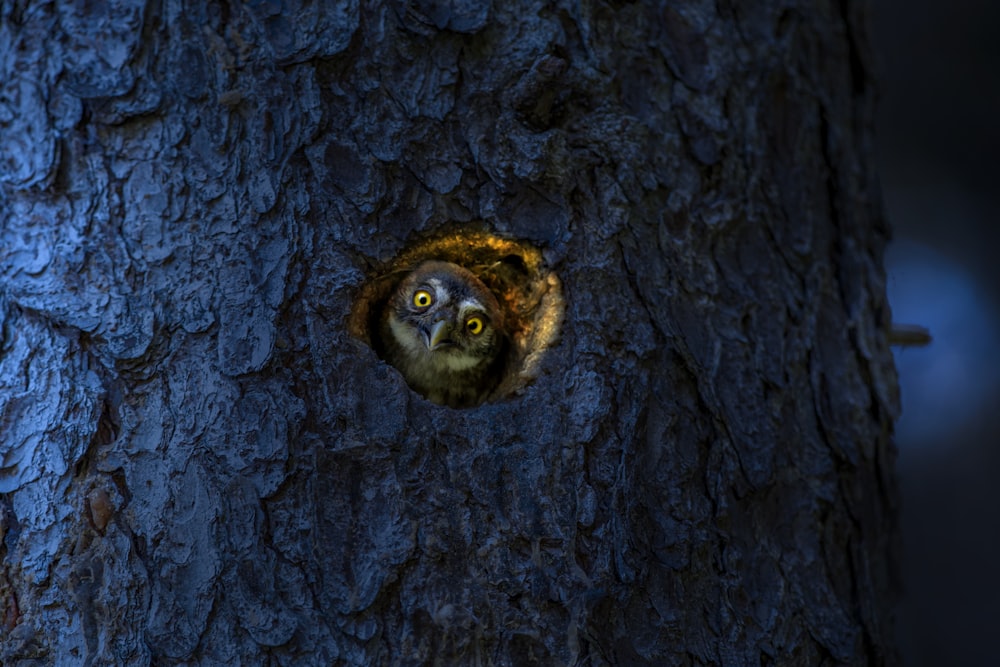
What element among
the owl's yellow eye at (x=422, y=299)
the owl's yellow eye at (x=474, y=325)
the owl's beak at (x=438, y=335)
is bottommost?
the owl's beak at (x=438, y=335)

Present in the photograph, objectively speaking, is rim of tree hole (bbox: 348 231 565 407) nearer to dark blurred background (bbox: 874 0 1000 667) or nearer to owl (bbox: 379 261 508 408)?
owl (bbox: 379 261 508 408)

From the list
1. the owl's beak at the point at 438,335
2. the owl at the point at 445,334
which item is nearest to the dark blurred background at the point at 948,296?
the owl at the point at 445,334

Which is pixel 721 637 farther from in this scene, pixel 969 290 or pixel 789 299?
pixel 969 290

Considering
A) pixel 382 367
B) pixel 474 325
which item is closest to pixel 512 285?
pixel 474 325

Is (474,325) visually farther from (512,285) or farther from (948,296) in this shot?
(948,296)

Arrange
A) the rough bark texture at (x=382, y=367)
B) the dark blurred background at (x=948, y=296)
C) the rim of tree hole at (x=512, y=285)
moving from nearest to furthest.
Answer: the rough bark texture at (x=382, y=367)
the rim of tree hole at (x=512, y=285)
the dark blurred background at (x=948, y=296)

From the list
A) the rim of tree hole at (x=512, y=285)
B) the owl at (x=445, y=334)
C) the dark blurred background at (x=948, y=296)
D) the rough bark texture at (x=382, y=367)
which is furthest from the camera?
the dark blurred background at (x=948, y=296)

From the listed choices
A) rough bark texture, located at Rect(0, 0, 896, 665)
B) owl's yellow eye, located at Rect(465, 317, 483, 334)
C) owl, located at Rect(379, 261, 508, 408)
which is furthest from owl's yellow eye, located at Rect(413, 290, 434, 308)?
rough bark texture, located at Rect(0, 0, 896, 665)

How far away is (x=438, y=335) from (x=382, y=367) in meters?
1.19

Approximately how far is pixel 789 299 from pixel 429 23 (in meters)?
1.42

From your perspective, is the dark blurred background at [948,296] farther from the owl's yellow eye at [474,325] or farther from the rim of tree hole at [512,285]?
the rim of tree hole at [512,285]

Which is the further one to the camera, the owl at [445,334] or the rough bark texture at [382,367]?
the owl at [445,334]

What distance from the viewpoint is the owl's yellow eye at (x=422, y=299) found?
3479 millimetres

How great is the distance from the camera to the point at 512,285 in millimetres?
3123
